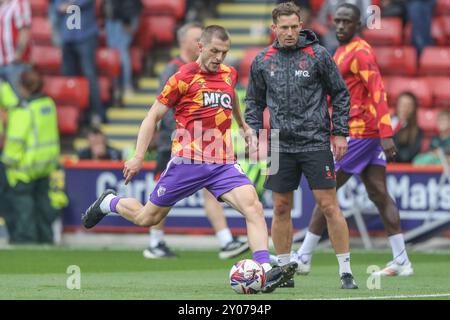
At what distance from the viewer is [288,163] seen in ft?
37.6

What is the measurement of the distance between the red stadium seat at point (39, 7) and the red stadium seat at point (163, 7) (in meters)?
1.70

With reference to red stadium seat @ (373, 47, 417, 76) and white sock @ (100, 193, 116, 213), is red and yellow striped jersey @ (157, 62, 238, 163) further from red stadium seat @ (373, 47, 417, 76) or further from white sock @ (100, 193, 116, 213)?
red stadium seat @ (373, 47, 417, 76)

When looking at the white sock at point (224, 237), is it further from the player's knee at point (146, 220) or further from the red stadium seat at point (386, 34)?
the red stadium seat at point (386, 34)

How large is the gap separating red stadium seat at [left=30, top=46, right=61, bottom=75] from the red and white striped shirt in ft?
3.19

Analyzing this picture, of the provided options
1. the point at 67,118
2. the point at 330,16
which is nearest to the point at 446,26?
the point at 330,16

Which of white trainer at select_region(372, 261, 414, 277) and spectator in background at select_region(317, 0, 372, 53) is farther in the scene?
spectator in background at select_region(317, 0, 372, 53)

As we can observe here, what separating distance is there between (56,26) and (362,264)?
9.29m

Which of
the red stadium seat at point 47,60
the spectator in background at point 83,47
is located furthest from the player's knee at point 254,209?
the red stadium seat at point 47,60

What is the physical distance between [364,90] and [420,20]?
7351 millimetres

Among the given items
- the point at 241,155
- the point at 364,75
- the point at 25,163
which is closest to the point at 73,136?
the point at 25,163

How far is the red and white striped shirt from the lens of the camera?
67.8ft

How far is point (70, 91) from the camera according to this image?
68.6 ft

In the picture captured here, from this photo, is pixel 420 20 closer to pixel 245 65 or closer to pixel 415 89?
pixel 415 89

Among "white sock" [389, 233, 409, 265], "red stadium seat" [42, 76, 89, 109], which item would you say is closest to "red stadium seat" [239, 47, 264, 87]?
"red stadium seat" [42, 76, 89, 109]
